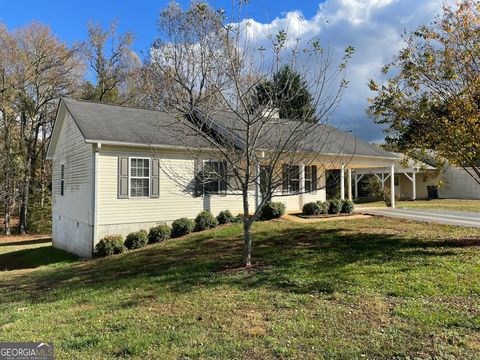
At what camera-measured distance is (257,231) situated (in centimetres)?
1219

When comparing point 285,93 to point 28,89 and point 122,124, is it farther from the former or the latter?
point 28,89

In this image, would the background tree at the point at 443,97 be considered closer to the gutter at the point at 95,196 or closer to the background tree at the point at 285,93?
the background tree at the point at 285,93

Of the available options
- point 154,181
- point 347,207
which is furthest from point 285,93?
point 347,207

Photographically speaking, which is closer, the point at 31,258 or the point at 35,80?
the point at 31,258

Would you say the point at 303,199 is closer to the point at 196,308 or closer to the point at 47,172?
the point at 196,308

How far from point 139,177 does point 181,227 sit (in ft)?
7.63

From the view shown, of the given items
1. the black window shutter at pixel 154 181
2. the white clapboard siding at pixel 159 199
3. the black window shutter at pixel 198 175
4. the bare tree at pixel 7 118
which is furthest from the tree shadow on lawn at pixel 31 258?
the bare tree at pixel 7 118

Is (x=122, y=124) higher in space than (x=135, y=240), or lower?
higher

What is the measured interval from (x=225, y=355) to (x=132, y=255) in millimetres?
8294

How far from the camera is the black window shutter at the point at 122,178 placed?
13.3 metres

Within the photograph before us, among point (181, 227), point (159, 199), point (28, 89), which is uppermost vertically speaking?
point (28, 89)

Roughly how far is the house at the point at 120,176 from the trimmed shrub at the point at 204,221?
2.56ft

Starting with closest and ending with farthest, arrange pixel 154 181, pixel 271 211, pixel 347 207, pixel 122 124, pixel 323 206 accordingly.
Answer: pixel 154 181
pixel 271 211
pixel 122 124
pixel 323 206
pixel 347 207

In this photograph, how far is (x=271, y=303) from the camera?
215 inches
